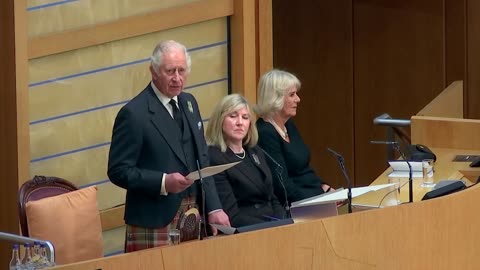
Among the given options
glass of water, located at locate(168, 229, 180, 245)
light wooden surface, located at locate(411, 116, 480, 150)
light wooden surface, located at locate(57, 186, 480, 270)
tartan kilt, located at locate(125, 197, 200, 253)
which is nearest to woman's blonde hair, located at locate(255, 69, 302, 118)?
light wooden surface, located at locate(411, 116, 480, 150)

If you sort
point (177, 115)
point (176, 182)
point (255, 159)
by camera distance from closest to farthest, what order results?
point (176, 182) < point (177, 115) < point (255, 159)

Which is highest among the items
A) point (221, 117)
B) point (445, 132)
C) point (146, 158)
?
point (221, 117)

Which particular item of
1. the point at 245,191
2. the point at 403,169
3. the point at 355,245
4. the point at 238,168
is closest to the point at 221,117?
the point at 238,168

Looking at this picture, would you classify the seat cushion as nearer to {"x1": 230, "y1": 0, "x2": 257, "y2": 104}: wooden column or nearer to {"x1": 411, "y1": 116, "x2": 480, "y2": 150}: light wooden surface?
{"x1": 230, "y1": 0, "x2": 257, "y2": 104}: wooden column

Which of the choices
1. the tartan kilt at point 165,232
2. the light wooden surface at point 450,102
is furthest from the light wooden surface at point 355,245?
the light wooden surface at point 450,102

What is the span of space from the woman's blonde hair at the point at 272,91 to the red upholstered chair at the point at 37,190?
144 centimetres

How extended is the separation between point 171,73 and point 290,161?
1413 millimetres

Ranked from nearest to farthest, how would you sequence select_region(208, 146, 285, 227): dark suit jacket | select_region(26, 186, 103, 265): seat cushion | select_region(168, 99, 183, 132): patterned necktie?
select_region(26, 186, 103, 265): seat cushion < select_region(168, 99, 183, 132): patterned necktie < select_region(208, 146, 285, 227): dark suit jacket

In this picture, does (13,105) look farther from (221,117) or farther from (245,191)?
(245,191)

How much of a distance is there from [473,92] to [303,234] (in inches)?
221

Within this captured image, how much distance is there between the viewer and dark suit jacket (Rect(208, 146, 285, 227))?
19.9 ft

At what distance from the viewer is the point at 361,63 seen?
1056 centimetres

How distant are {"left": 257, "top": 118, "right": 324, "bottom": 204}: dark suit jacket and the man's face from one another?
44.4 inches

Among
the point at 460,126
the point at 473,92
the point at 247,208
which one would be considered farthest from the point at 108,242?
Answer: the point at 473,92
